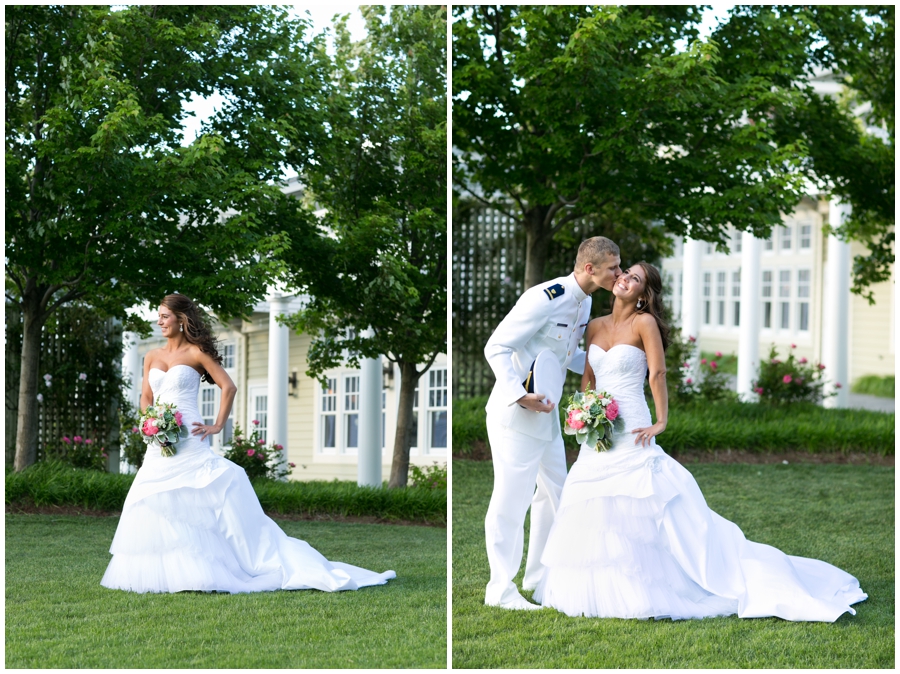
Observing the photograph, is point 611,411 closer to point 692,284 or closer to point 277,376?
point 277,376

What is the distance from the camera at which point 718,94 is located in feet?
27.5

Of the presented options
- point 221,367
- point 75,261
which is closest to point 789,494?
point 221,367

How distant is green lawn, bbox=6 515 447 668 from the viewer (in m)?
4.01

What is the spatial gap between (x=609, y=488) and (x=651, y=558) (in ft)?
1.16

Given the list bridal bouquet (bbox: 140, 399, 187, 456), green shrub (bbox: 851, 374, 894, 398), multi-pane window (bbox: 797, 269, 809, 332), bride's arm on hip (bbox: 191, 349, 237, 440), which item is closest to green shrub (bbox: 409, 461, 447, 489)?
bride's arm on hip (bbox: 191, 349, 237, 440)

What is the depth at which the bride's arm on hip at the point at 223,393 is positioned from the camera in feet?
16.2

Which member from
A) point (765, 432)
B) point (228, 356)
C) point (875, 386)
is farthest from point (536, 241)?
point (875, 386)

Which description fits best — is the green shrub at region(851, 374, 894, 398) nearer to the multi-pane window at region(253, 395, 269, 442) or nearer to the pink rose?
the pink rose

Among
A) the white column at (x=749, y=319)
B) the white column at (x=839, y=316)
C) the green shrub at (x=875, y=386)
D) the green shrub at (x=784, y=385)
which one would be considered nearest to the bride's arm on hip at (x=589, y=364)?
the green shrub at (x=784, y=385)

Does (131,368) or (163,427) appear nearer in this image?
(163,427)

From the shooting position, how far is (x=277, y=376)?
195 inches

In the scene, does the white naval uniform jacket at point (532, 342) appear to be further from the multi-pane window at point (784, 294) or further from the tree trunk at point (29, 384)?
the multi-pane window at point (784, 294)

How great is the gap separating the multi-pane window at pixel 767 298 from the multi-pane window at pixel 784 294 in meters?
0.30

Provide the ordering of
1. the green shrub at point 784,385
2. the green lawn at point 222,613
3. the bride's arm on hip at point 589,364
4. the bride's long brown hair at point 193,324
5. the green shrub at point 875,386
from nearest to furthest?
the green lawn at point 222,613 → the bride's arm on hip at point 589,364 → the bride's long brown hair at point 193,324 → the green shrub at point 784,385 → the green shrub at point 875,386
